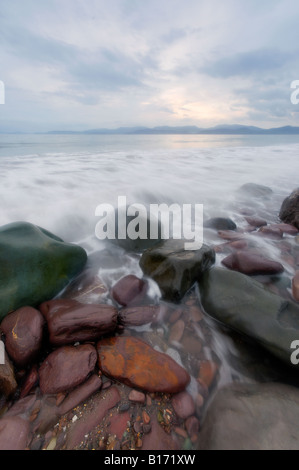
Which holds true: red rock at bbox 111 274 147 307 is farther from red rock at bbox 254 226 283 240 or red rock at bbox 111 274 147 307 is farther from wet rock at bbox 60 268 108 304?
red rock at bbox 254 226 283 240

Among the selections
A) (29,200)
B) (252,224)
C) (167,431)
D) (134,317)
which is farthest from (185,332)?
(29,200)

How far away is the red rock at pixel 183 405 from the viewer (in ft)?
4.18

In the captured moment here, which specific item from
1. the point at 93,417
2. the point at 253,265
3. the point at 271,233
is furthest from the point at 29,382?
the point at 271,233

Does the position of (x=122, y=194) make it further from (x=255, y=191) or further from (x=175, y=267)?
(x=255, y=191)

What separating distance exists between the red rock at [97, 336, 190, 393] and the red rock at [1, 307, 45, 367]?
448 millimetres

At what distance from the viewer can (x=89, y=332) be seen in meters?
1.60

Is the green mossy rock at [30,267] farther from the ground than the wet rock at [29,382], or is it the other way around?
the green mossy rock at [30,267]

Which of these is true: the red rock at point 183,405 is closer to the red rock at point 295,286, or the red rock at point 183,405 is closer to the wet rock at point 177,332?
the wet rock at point 177,332

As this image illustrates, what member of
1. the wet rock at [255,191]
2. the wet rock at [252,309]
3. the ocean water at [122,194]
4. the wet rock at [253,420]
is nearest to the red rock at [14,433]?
the wet rock at [253,420]

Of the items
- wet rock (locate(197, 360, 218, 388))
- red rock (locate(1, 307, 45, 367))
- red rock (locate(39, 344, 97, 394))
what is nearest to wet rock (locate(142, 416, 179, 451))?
wet rock (locate(197, 360, 218, 388))

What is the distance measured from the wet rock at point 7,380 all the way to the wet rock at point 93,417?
18.1 inches

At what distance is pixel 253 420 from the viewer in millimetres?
1152
